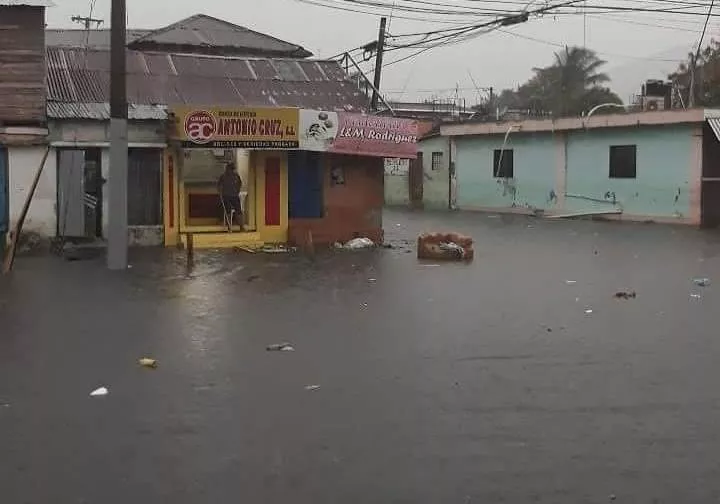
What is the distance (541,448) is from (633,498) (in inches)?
34.9

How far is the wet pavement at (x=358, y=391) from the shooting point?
5.06 metres

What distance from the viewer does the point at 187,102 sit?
20875mm

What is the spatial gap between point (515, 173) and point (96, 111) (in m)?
21.1

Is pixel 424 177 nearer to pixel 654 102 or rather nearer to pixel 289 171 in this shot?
pixel 654 102

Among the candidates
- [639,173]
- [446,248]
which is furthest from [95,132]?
[639,173]

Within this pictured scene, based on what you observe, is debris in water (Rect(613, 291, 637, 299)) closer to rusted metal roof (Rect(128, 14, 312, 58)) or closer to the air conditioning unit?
rusted metal roof (Rect(128, 14, 312, 58))

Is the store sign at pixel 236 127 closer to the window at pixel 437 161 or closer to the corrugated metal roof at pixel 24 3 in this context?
the corrugated metal roof at pixel 24 3

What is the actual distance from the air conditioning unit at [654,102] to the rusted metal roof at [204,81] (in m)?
16.2

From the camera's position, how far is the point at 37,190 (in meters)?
19.2

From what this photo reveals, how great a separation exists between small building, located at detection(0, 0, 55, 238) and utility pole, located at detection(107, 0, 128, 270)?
142 inches

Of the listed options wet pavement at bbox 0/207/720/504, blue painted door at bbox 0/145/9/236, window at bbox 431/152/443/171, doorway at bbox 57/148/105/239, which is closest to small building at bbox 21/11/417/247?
doorway at bbox 57/148/105/239

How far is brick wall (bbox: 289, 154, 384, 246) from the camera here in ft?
68.1

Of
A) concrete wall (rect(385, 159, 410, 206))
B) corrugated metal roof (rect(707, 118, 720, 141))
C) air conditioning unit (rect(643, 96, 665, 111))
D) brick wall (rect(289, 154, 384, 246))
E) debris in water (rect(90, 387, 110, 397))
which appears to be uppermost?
air conditioning unit (rect(643, 96, 665, 111))

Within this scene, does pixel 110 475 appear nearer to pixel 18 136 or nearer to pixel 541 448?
pixel 541 448
